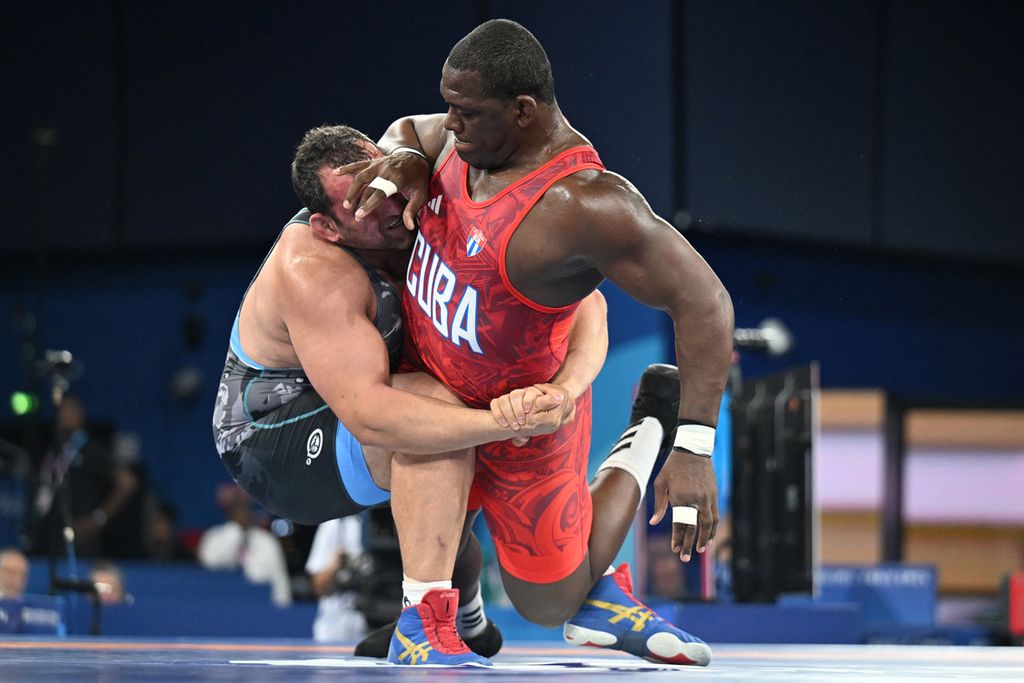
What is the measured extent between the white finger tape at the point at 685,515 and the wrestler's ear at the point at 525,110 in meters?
0.75

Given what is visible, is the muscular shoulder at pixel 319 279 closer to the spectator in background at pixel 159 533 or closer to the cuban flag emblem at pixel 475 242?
the cuban flag emblem at pixel 475 242

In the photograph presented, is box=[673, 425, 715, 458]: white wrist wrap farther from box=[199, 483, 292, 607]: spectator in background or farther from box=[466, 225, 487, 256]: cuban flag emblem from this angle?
box=[199, 483, 292, 607]: spectator in background

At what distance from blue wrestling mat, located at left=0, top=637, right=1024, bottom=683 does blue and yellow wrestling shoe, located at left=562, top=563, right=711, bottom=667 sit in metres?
0.05

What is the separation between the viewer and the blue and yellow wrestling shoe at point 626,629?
246 cm

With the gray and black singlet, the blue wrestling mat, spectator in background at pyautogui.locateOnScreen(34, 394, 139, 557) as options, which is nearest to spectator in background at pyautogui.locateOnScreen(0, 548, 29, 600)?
spectator in background at pyautogui.locateOnScreen(34, 394, 139, 557)

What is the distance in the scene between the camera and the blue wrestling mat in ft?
5.91

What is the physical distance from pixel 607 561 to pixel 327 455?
636 mm

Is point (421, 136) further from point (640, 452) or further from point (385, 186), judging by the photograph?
point (640, 452)

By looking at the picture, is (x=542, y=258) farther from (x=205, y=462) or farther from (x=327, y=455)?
(x=205, y=462)

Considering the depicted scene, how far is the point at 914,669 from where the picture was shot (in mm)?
2387

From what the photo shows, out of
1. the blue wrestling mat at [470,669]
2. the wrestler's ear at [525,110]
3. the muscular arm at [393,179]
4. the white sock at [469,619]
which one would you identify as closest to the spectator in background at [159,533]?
the blue wrestling mat at [470,669]

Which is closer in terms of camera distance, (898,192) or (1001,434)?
(898,192)

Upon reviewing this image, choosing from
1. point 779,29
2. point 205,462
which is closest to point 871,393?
point 779,29

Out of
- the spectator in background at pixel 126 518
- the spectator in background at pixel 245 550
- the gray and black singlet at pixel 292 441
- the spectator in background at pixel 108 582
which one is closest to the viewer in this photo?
the gray and black singlet at pixel 292 441
